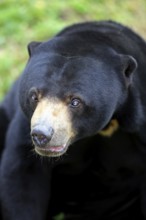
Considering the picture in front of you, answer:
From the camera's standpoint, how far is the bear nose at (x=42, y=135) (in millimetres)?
5231

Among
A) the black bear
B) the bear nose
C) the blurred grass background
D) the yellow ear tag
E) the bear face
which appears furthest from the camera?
the blurred grass background

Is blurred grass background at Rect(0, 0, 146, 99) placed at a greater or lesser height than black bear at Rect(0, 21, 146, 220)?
lesser

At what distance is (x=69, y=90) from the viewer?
17.9 feet

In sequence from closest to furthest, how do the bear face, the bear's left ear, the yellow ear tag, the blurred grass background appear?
the bear face, the bear's left ear, the yellow ear tag, the blurred grass background

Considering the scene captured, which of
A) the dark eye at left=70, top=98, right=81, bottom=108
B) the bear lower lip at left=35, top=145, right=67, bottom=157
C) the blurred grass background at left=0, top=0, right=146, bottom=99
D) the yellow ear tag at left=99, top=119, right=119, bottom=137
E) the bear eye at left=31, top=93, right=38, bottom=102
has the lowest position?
the blurred grass background at left=0, top=0, right=146, bottom=99

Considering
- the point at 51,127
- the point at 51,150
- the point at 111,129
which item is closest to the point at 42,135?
the point at 51,127

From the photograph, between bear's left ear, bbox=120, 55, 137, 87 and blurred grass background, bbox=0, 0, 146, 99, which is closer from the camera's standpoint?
bear's left ear, bbox=120, 55, 137, 87

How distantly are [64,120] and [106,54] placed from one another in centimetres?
62

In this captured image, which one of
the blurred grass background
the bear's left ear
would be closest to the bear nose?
the bear's left ear

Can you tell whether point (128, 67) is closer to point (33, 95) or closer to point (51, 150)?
point (33, 95)

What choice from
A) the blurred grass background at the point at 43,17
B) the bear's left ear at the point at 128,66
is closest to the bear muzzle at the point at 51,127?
the bear's left ear at the point at 128,66

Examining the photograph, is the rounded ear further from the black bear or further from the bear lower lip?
the bear lower lip

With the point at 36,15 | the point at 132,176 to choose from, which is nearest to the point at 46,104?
the point at 132,176

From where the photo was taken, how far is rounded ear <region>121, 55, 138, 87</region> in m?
5.78
